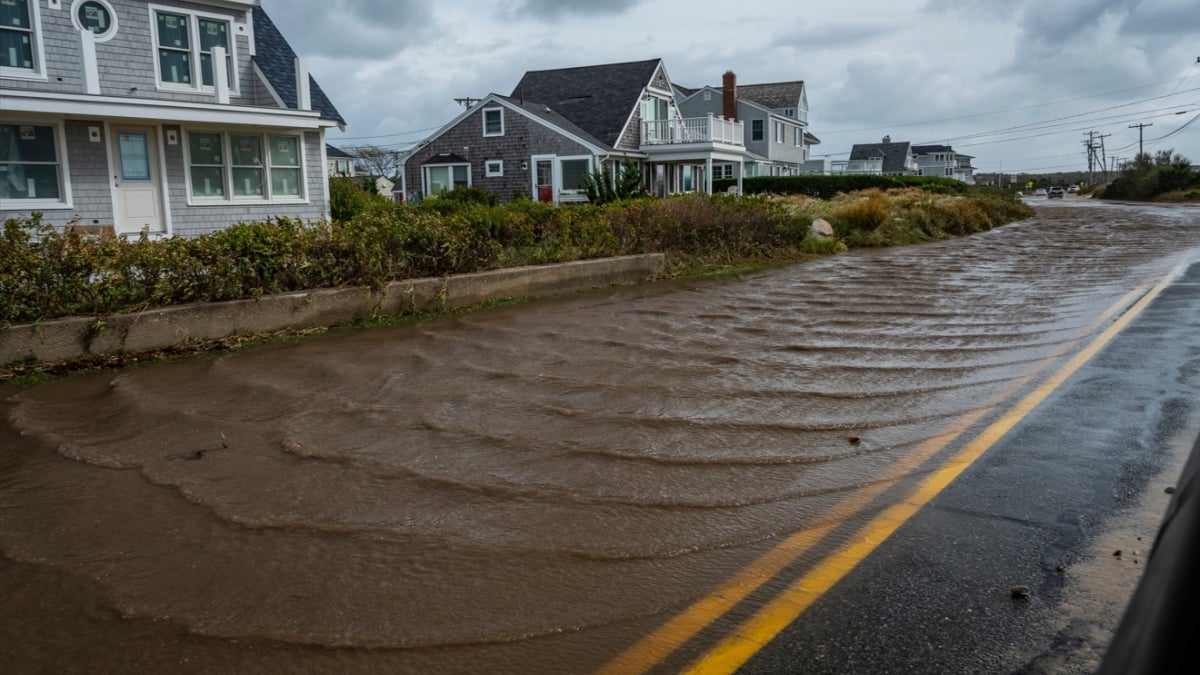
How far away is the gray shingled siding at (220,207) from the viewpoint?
881 inches

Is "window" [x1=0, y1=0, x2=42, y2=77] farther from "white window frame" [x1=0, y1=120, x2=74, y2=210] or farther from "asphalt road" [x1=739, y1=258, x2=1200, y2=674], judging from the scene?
"asphalt road" [x1=739, y1=258, x2=1200, y2=674]

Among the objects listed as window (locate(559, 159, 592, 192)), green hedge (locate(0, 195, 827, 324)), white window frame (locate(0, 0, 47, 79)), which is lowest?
green hedge (locate(0, 195, 827, 324))

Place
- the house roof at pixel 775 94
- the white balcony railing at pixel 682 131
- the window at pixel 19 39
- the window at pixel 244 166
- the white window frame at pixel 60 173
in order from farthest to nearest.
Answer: the house roof at pixel 775 94 → the white balcony railing at pixel 682 131 → the window at pixel 244 166 → the white window frame at pixel 60 173 → the window at pixel 19 39

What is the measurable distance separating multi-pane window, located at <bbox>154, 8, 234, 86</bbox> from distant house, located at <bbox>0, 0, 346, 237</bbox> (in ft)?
0.08

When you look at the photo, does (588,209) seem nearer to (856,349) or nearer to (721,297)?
(721,297)

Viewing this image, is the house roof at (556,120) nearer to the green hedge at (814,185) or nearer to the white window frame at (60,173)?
the green hedge at (814,185)

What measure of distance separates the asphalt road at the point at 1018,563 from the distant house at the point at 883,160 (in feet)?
336

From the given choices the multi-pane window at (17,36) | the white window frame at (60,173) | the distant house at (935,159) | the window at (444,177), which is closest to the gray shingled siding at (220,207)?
the white window frame at (60,173)

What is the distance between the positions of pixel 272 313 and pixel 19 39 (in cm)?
1558

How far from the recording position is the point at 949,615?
346 cm

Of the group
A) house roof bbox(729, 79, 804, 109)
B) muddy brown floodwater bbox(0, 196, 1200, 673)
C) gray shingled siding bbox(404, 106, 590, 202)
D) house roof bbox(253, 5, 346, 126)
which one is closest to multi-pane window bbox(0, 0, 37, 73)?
house roof bbox(253, 5, 346, 126)

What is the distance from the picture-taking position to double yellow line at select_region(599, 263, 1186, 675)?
10.6ft

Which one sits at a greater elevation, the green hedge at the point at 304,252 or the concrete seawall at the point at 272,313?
the green hedge at the point at 304,252

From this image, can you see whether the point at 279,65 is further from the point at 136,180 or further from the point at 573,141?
the point at 573,141
